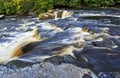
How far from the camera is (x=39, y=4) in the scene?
31281 millimetres

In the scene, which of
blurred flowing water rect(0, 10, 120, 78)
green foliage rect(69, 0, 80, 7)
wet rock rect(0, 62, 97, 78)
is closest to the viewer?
wet rock rect(0, 62, 97, 78)

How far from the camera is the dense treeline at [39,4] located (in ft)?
101

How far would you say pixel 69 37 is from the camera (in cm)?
1405

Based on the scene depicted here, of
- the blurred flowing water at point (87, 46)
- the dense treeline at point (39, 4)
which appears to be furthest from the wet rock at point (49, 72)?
the dense treeline at point (39, 4)

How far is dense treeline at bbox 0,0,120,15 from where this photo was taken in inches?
1213

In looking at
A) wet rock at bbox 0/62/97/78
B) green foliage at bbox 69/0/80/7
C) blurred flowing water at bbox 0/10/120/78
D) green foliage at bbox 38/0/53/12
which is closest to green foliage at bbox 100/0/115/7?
green foliage at bbox 69/0/80/7

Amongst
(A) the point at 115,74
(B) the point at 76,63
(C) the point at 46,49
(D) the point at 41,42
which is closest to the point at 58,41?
(D) the point at 41,42

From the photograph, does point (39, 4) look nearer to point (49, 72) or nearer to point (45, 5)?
point (45, 5)

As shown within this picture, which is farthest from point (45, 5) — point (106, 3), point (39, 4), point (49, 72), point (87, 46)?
point (49, 72)

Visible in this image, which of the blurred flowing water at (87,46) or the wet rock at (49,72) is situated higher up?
the wet rock at (49,72)

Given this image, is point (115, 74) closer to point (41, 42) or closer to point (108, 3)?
point (41, 42)

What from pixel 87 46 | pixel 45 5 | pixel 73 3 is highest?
pixel 87 46

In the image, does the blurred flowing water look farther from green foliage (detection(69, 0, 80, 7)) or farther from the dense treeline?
the dense treeline

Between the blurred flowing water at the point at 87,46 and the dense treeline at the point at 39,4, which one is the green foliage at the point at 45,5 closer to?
the dense treeline at the point at 39,4
